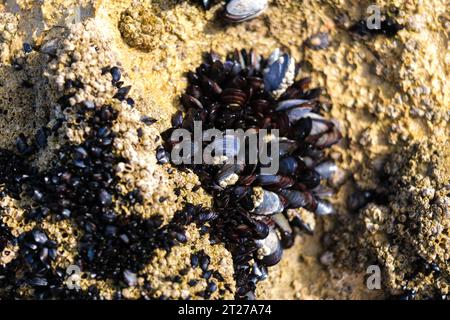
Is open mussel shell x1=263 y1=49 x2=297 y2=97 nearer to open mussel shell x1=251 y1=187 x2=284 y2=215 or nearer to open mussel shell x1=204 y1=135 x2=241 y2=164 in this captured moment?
open mussel shell x1=204 y1=135 x2=241 y2=164

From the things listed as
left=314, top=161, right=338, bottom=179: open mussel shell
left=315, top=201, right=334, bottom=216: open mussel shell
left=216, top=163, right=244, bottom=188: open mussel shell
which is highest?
left=216, top=163, right=244, bottom=188: open mussel shell

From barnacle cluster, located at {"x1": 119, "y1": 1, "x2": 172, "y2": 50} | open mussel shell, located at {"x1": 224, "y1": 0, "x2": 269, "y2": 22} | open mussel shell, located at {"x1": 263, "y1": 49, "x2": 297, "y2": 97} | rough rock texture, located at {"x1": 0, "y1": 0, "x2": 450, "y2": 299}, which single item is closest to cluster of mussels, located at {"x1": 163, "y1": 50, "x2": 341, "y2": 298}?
open mussel shell, located at {"x1": 263, "y1": 49, "x2": 297, "y2": 97}

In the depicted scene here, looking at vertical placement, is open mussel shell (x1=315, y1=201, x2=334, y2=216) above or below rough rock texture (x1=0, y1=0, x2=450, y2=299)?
below

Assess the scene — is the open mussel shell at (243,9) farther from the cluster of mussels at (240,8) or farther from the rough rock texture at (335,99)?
the rough rock texture at (335,99)

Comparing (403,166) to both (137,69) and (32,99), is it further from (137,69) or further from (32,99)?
(32,99)

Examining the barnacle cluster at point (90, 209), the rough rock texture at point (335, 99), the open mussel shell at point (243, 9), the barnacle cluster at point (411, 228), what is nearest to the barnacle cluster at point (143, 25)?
the rough rock texture at point (335, 99)

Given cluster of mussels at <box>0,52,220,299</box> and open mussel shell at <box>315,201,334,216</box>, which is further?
open mussel shell at <box>315,201,334,216</box>

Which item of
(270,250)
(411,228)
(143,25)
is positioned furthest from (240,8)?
(411,228)
